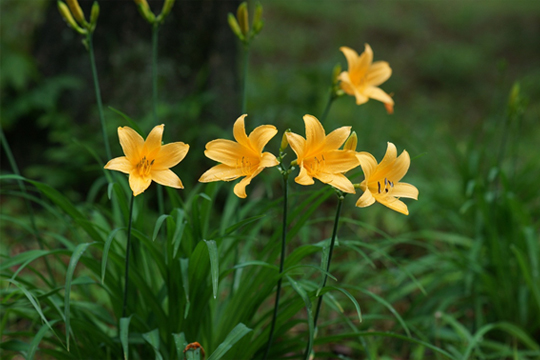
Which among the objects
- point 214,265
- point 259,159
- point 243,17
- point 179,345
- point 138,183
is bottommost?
point 179,345

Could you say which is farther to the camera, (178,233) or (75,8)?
(75,8)

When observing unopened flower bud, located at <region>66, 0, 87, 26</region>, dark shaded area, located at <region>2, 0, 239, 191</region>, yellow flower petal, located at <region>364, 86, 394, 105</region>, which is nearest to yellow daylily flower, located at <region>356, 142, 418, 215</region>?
yellow flower petal, located at <region>364, 86, 394, 105</region>

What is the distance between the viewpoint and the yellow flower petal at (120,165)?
3.92ft

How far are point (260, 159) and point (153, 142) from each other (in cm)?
31

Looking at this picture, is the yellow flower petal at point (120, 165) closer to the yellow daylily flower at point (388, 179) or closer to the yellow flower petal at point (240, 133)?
the yellow flower petal at point (240, 133)

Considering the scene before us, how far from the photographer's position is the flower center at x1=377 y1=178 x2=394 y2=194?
125 cm

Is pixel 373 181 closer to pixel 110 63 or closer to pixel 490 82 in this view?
pixel 110 63

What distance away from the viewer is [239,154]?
1273 mm

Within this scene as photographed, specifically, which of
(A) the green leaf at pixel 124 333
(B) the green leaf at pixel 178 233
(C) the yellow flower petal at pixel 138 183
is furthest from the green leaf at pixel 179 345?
(C) the yellow flower petal at pixel 138 183

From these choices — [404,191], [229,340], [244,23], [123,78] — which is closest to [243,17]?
[244,23]

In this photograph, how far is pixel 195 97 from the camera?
3.04 meters

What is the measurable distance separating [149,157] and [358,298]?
1.71 m

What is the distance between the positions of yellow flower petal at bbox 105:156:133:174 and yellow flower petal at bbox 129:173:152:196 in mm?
25

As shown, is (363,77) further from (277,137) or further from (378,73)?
(277,137)
